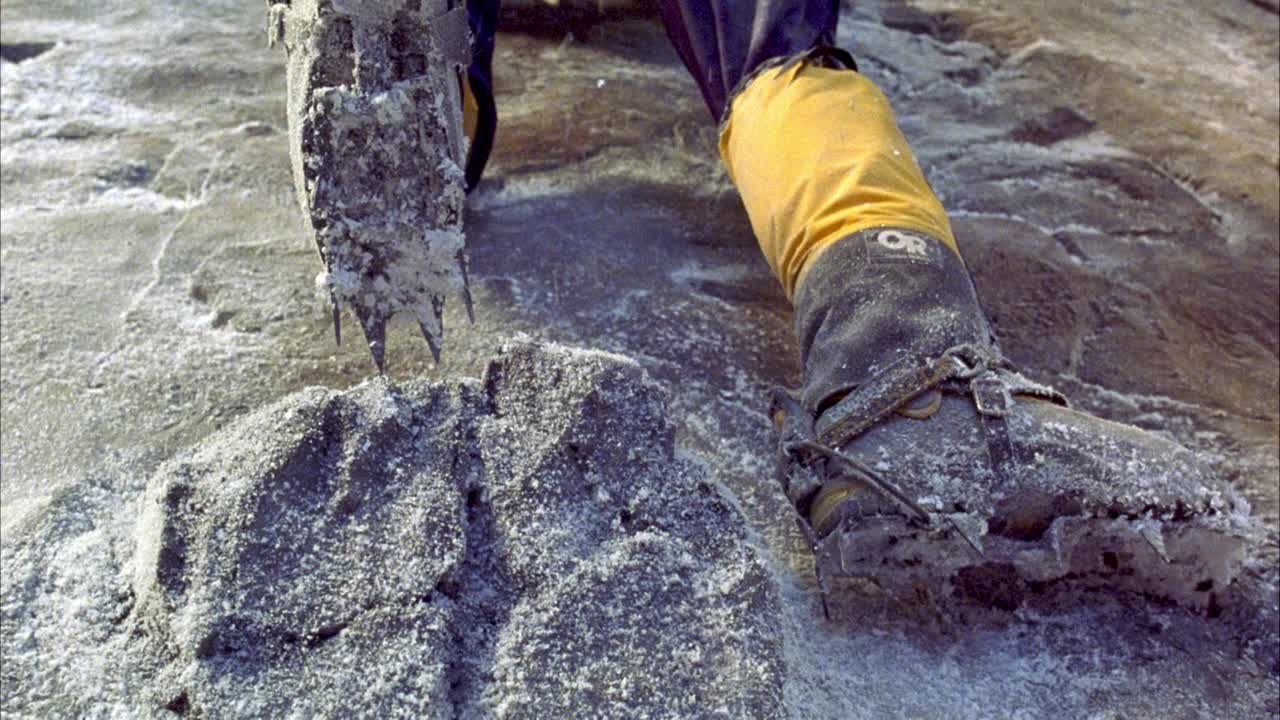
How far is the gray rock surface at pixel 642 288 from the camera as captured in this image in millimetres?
1141

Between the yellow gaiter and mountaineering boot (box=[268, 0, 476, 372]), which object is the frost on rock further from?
the yellow gaiter

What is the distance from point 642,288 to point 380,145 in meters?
0.63

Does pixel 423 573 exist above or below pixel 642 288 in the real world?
above

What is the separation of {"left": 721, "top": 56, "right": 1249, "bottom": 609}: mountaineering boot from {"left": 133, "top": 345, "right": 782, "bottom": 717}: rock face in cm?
17

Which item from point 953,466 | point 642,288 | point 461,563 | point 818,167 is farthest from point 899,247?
point 461,563

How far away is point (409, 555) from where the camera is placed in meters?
1.00

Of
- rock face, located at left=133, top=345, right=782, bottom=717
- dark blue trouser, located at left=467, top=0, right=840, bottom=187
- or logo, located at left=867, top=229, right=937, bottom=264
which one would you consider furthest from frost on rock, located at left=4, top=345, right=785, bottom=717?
dark blue trouser, located at left=467, top=0, right=840, bottom=187

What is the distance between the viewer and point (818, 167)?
1487 mm

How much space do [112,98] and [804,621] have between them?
1.68 m

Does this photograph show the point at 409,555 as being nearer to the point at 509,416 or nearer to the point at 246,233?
the point at 509,416

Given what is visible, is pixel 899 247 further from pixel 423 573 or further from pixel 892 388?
pixel 423 573

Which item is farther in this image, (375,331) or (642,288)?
(642,288)

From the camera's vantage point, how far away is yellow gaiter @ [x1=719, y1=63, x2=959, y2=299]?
1444 millimetres

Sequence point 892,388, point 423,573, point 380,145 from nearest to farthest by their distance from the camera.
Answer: point 423,573 < point 380,145 < point 892,388
